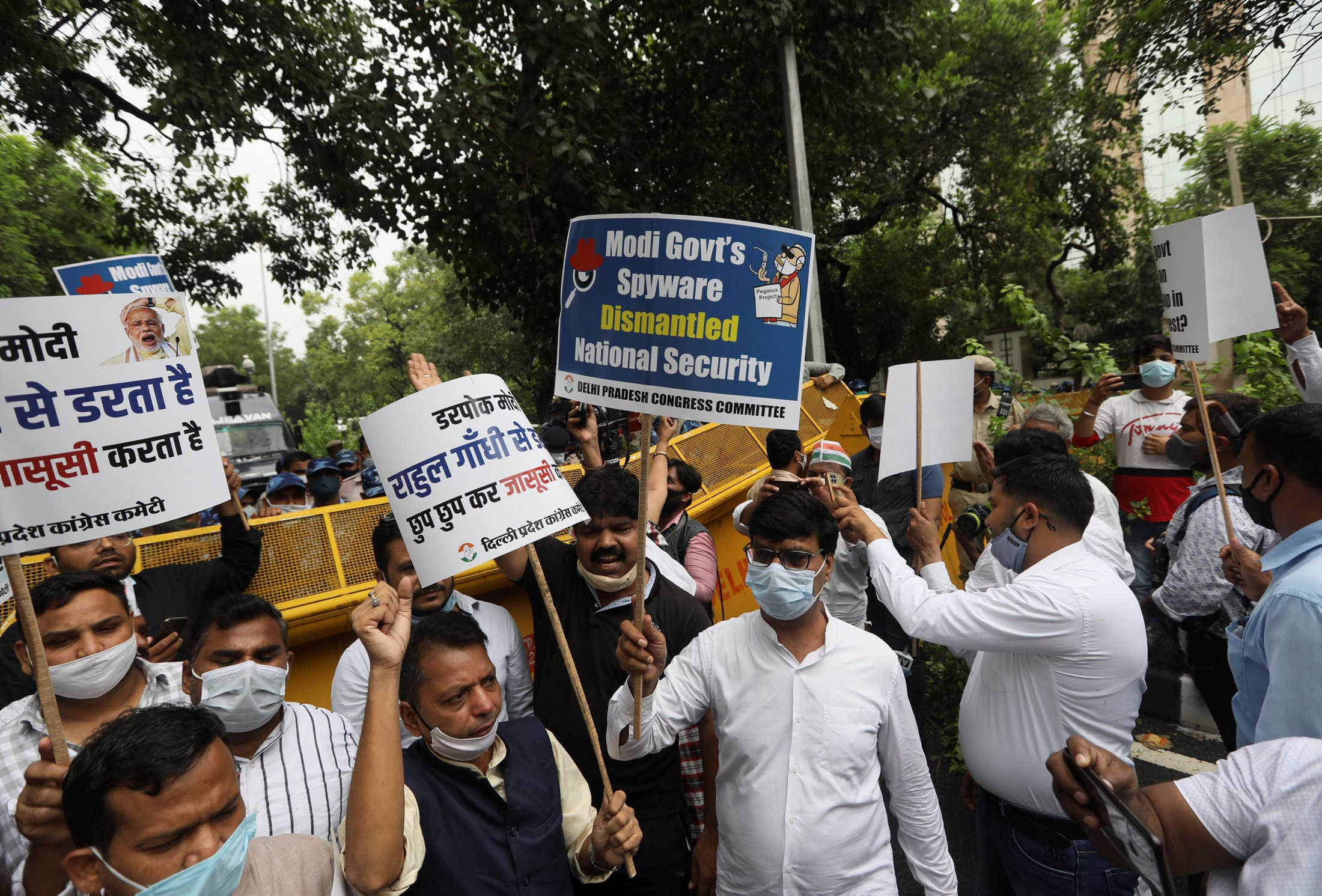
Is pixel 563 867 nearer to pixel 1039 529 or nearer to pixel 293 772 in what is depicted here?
pixel 293 772

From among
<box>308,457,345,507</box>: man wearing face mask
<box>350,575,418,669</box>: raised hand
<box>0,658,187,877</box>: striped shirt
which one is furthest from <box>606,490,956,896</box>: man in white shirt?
<box>308,457,345,507</box>: man wearing face mask

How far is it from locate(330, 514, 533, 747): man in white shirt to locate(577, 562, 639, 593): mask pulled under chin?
414 millimetres

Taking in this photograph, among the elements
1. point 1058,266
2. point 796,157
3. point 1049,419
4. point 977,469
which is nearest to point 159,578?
point 1049,419

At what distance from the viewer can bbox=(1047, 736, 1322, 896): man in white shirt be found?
4.57 ft

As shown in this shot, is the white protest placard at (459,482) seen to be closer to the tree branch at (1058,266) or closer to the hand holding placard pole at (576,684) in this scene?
the hand holding placard pole at (576,684)

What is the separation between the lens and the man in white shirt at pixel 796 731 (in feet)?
7.64

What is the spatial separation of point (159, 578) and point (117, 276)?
1.50 metres

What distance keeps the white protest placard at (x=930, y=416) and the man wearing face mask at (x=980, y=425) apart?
2272 millimetres

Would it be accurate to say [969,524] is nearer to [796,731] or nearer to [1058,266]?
[796,731]

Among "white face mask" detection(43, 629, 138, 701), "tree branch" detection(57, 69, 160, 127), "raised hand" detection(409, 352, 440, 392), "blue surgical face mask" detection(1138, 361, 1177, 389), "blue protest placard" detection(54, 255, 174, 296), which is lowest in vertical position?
"white face mask" detection(43, 629, 138, 701)

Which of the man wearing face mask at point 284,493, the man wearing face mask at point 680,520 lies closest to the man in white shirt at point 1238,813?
the man wearing face mask at point 680,520

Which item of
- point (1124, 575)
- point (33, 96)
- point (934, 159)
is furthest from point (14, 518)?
point (934, 159)

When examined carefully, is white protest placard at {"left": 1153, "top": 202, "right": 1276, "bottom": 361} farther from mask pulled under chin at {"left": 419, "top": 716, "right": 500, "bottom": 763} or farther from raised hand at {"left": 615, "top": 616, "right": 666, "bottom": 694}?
mask pulled under chin at {"left": 419, "top": 716, "right": 500, "bottom": 763}

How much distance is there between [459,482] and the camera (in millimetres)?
2484
